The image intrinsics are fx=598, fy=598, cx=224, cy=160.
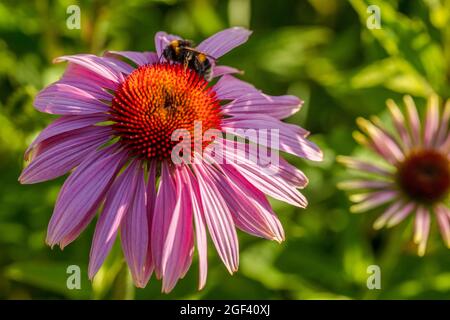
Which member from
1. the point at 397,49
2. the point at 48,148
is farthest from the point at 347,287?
the point at 48,148

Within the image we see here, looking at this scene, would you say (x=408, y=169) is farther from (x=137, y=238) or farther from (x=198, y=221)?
(x=137, y=238)

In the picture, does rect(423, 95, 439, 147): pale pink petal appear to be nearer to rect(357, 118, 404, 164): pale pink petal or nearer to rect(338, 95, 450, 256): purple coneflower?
rect(338, 95, 450, 256): purple coneflower

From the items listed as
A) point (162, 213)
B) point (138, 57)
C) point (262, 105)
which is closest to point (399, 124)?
point (262, 105)

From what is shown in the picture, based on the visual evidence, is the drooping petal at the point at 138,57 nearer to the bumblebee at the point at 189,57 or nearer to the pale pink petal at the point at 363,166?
the bumblebee at the point at 189,57

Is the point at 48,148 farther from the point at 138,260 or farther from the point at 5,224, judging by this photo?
the point at 5,224

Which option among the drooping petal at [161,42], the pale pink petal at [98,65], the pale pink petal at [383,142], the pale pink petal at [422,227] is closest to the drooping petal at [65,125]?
the pale pink petal at [98,65]

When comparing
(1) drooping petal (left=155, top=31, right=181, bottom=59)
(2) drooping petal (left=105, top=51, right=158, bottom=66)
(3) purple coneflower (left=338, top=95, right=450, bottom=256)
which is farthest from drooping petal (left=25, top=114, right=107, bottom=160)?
(3) purple coneflower (left=338, top=95, right=450, bottom=256)
